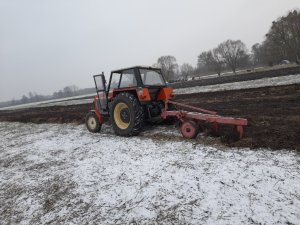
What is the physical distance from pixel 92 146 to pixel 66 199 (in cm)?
304

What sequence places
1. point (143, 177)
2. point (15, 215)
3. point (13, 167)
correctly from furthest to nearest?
point (13, 167) < point (143, 177) < point (15, 215)

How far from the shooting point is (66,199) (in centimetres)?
486

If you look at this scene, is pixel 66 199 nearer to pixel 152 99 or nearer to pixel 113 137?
pixel 113 137

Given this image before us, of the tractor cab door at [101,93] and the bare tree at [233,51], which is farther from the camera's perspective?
the bare tree at [233,51]

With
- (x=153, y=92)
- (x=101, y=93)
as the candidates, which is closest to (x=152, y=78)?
(x=153, y=92)

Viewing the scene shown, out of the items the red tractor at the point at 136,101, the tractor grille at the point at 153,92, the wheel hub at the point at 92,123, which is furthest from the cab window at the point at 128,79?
the wheel hub at the point at 92,123

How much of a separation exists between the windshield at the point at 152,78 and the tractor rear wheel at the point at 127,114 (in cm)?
77

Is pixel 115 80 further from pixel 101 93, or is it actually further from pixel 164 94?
pixel 164 94

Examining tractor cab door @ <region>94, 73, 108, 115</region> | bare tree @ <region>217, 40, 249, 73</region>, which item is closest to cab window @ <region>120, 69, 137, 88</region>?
tractor cab door @ <region>94, 73, 108, 115</region>

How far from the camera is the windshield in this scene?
822 centimetres

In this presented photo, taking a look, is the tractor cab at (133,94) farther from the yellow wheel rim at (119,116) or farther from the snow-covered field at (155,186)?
the snow-covered field at (155,186)

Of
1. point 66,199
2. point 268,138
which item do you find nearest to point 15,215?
point 66,199

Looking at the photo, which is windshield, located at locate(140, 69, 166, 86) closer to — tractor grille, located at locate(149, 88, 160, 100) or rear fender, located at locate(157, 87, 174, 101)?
tractor grille, located at locate(149, 88, 160, 100)

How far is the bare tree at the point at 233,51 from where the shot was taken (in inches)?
2616
